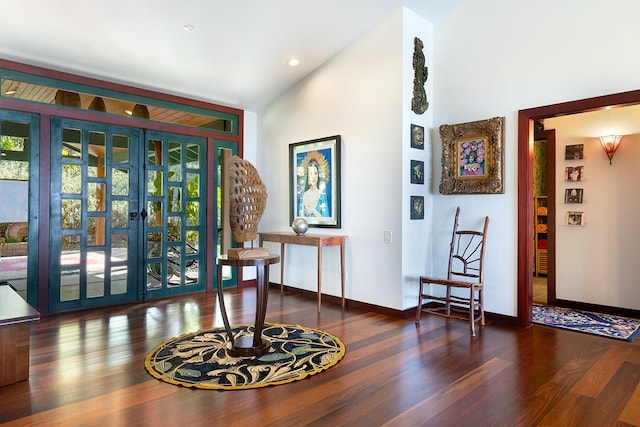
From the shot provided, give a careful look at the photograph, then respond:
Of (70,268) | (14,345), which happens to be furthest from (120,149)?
(14,345)

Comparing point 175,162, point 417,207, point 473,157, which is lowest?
point 417,207

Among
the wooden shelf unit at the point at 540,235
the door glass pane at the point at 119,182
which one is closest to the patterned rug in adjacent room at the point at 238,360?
the door glass pane at the point at 119,182

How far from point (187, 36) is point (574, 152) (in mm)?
4740

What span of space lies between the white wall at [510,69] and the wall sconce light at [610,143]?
1401 mm

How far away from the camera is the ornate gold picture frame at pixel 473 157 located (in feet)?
14.0

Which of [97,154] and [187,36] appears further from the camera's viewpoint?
[97,154]

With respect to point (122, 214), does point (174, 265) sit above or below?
below

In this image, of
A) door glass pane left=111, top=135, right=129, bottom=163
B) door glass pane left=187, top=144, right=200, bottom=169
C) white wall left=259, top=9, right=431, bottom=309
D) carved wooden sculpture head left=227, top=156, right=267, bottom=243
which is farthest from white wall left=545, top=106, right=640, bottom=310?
door glass pane left=111, top=135, right=129, bottom=163

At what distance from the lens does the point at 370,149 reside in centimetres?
479

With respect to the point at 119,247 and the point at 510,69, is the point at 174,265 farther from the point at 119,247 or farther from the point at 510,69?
the point at 510,69

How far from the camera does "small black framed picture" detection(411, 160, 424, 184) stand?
181 inches

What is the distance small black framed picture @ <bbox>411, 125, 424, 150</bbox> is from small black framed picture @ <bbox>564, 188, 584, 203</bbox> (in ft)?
6.69

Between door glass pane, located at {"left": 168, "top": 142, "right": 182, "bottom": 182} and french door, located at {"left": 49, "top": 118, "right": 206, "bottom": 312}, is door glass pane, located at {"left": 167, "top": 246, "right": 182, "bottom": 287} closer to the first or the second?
french door, located at {"left": 49, "top": 118, "right": 206, "bottom": 312}

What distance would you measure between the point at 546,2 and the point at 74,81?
5.07 metres
